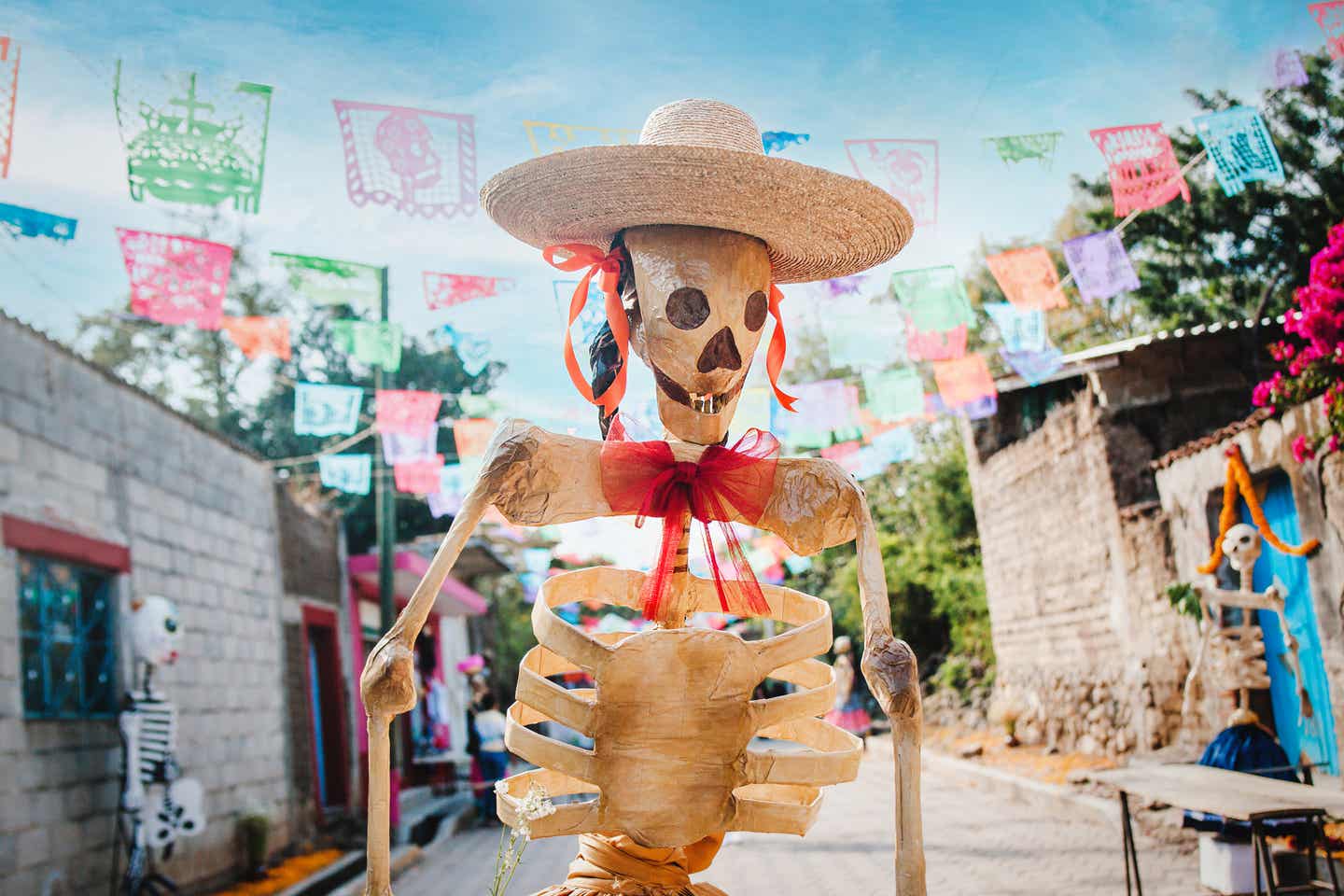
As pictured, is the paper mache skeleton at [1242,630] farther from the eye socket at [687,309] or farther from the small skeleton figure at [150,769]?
the small skeleton figure at [150,769]

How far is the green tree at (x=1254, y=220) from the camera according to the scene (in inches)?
632

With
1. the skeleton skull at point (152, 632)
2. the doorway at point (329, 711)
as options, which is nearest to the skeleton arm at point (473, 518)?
the skeleton skull at point (152, 632)

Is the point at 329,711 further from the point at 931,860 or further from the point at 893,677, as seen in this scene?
the point at 893,677

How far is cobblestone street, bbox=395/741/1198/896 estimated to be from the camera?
256 inches

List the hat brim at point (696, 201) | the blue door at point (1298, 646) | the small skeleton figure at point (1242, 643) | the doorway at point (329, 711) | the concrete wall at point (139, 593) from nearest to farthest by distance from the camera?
1. the hat brim at point (696, 201)
2. the concrete wall at point (139, 593)
3. the small skeleton figure at point (1242, 643)
4. the blue door at point (1298, 646)
5. the doorway at point (329, 711)

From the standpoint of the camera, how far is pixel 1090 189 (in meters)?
17.4

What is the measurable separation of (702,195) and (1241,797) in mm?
3392

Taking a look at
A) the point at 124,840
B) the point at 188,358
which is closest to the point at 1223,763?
the point at 124,840

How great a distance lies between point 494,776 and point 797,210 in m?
10.2

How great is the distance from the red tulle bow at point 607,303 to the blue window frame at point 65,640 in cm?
455

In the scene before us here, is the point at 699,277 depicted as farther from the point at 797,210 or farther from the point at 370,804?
the point at 370,804

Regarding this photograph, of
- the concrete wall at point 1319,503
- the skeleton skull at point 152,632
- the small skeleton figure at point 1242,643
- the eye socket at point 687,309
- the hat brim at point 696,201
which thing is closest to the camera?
the hat brim at point 696,201

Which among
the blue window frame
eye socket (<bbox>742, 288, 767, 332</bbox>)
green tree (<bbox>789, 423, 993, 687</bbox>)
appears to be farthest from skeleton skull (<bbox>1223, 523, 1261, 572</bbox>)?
green tree (<bbox>789, 423, 993, 687</bbox>)

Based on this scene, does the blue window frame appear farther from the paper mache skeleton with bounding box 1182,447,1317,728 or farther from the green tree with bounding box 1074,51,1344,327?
the green tree with bounding box 1074,51,1344,327
